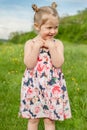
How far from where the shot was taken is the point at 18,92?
30.6ft

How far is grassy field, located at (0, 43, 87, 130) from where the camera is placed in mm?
7391

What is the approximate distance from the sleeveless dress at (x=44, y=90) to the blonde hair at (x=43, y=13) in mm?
415

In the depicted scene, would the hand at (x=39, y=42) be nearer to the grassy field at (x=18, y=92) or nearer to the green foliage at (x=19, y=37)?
the grassy field at (x=18, y=92)

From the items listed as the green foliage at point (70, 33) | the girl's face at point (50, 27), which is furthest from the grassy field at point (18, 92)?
the green foliage at point (70, 33)

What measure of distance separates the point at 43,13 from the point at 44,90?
109 cm

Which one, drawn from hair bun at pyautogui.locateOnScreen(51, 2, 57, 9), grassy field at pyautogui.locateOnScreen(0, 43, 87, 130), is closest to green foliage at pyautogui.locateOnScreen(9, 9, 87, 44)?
grassy field at pyautogui.locateOnScreen(0, 43, 87, 130)

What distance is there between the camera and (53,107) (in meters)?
6.01

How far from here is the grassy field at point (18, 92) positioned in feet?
24.2

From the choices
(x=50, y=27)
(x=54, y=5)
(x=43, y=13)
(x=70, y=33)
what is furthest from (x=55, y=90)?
(x=70, y=33)

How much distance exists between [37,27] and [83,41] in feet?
129

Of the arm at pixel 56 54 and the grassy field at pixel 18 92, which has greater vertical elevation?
the arm at pixel 56 54

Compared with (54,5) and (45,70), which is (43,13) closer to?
(54,5)

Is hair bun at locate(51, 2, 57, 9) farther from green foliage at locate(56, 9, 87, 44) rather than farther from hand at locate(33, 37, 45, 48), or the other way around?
green foliage at locate(56, 9, 87, 44)

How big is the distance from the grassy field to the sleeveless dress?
1099mm
